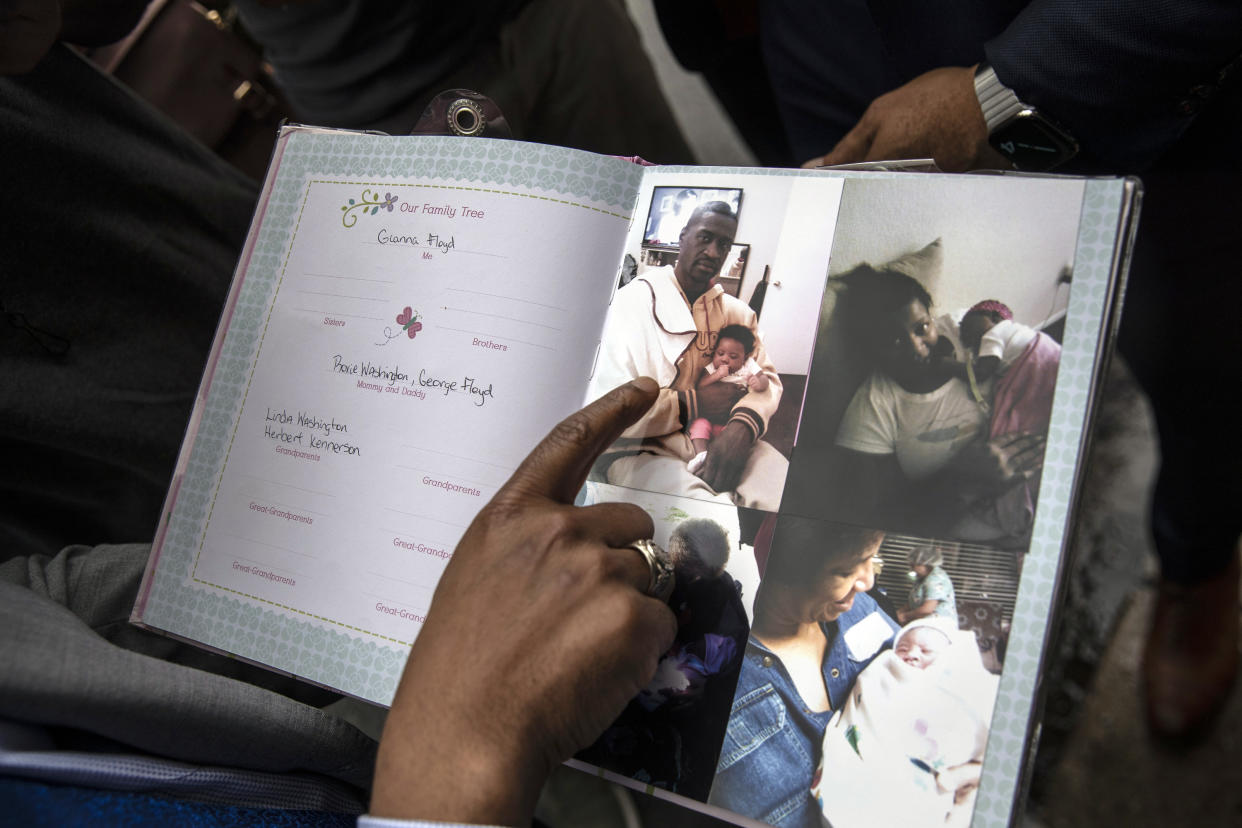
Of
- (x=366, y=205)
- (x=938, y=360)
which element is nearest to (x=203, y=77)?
(x=366, y=205)

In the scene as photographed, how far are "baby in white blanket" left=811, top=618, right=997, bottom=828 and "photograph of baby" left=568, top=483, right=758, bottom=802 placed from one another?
75mm

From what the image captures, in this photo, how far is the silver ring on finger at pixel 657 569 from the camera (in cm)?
46

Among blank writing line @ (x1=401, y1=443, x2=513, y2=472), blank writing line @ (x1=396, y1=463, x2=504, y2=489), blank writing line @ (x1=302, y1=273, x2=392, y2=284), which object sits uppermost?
blank writing line @ (x1=302, y1=273, x2=392, y2=284)

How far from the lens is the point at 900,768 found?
1.41ft

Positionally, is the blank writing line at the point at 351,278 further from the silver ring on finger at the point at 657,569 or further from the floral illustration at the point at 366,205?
the silver ring on finger at the point at 657,569

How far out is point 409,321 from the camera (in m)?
0.55

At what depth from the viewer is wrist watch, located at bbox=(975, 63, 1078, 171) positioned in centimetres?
57

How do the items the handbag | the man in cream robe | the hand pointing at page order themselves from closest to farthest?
the hand pointing at page < the man in cream robe < the handbag

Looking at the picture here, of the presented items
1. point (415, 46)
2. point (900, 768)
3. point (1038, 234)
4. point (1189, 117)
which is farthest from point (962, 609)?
point (415, 46)

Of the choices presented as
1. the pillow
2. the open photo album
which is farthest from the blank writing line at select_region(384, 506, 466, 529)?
the pillow

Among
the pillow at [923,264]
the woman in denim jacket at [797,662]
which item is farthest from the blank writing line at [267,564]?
the pillow at [923,264]

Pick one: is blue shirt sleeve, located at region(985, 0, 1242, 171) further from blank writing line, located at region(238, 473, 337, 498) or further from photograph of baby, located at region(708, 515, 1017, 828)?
blank writing line, located at region(238, 473, 337, 498)

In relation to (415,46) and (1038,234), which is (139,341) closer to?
(415,46)

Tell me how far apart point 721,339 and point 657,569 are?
6.8 inches
